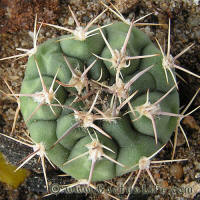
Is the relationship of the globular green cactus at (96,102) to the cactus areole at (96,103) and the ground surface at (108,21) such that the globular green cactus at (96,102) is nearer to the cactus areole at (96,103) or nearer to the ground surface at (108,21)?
the cactus areole at (96,103)

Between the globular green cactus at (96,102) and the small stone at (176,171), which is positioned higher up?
the globular green cactus at (96,102)

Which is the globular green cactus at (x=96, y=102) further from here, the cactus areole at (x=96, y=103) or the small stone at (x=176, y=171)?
the small stone at (x=176, y=171)

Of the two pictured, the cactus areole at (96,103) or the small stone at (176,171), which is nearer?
the cactus areole at (96,103)

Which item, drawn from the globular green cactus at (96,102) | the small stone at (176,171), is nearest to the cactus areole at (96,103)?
the globular green cactus at (96,102)

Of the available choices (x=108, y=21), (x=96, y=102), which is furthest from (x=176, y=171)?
(x=108, y=21)

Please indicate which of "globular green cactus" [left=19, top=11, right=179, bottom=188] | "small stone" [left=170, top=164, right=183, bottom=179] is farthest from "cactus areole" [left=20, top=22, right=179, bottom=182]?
"small stone" [left=170, top=164, right=183, bottom=179]

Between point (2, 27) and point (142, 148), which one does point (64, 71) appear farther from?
point (2, 27)

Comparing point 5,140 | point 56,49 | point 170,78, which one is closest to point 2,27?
point 5,140
